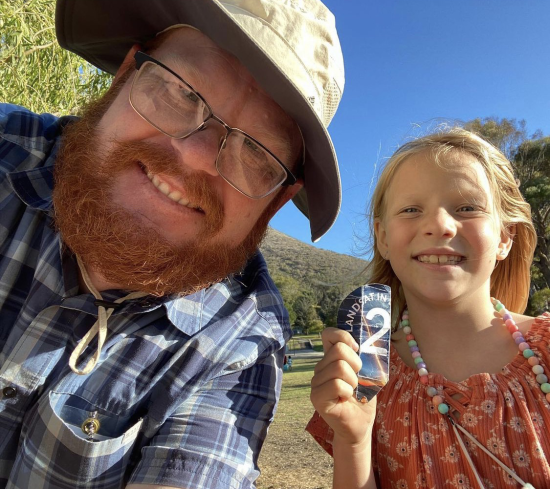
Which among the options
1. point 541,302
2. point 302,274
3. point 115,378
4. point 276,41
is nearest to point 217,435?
point 115,378

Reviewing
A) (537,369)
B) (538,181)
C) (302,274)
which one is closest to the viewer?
(537,369)

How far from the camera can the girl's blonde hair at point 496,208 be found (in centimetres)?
211

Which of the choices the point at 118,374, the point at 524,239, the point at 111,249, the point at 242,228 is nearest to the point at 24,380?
the point at 118,374

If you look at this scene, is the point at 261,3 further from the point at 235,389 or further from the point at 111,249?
the point at 235,389

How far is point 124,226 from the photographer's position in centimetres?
162

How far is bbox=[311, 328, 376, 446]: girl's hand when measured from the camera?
147 centimetres

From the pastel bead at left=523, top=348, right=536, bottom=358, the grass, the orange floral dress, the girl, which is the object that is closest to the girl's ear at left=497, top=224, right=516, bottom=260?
the girl

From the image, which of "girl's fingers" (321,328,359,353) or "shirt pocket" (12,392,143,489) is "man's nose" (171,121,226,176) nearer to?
"girl's fingers" (321,328,359,353)

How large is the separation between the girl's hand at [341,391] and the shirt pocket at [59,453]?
704mm

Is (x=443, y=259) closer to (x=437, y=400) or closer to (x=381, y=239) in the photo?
(x=381, y=239)

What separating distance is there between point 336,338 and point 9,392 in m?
1.11

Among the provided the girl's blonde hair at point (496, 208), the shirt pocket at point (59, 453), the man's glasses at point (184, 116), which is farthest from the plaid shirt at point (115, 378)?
the girl's blonde hair at point (496, 208)

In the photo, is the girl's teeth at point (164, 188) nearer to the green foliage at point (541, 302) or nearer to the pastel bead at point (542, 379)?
the pastel bead at point (542, 379)

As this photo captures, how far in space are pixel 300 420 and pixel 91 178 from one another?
274 inches
